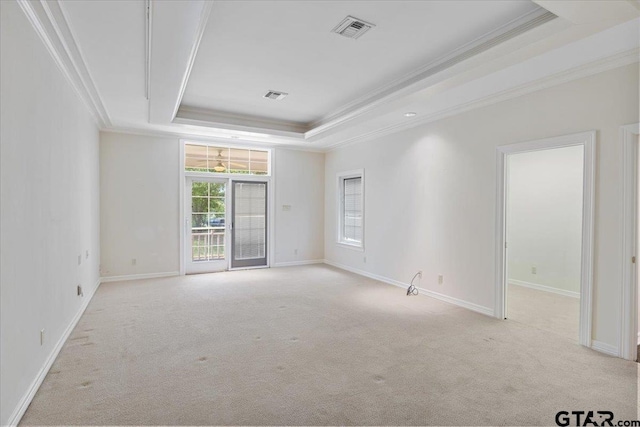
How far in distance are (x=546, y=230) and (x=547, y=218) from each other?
19 centimetres

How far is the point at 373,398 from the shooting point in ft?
7.82

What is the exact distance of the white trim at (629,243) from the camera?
298 centimetres

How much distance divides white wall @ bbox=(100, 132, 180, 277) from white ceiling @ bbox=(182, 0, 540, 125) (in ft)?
5.82

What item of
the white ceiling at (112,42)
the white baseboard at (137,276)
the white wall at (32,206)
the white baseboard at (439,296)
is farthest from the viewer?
the white baseboard at (137,276)

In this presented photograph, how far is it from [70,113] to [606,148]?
212 inches

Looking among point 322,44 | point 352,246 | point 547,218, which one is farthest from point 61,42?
point 547,218

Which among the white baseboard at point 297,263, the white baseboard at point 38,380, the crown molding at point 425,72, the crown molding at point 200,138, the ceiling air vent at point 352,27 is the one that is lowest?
the white baseboard at point 38,380

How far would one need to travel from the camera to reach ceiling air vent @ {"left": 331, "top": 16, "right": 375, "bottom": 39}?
2.87 meters

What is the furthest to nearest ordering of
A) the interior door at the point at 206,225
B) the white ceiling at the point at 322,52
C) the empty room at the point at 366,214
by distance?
the interior door at the point at 206,225, the white ceiling at the point at 322,52, the empty room at the point at 366,214

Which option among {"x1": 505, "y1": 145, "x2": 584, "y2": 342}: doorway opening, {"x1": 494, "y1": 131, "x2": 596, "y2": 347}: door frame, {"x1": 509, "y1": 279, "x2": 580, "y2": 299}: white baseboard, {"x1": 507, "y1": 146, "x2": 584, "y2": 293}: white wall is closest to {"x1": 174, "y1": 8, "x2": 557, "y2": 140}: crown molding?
{"x1": 494, "y1": 131, "x2": 596, "y2": 347}: door frame

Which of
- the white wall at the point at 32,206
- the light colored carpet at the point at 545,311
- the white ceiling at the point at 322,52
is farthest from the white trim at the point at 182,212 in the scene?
the light colored carpet at the point at 545,311

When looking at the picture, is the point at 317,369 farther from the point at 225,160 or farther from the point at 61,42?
the point at 225,160

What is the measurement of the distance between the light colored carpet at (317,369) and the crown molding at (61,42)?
2.65 m

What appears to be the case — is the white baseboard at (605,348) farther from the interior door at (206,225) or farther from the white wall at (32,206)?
the interior door at (206,225)
